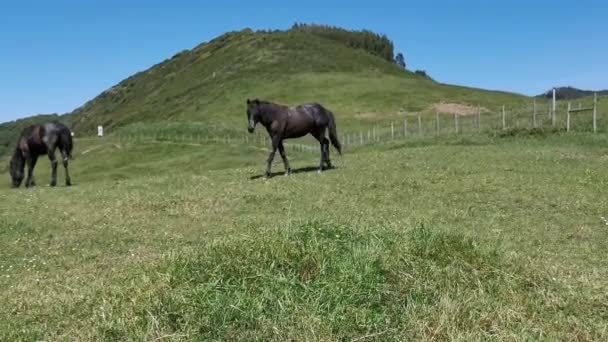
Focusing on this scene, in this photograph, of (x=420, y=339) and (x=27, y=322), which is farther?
(x=27, y=322)

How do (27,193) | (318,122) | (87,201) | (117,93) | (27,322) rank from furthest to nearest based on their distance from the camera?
1. (117,93)
2. (318,122)
3. (27,193)
4. (87,201)
5. (27,322)

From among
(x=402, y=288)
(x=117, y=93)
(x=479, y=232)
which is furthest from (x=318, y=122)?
(x=117, y=93)

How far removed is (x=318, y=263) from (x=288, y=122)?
15.7 m

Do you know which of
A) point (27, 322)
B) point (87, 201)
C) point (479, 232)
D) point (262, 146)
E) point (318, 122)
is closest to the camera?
point (27, 322)

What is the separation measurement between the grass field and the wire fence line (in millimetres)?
17336

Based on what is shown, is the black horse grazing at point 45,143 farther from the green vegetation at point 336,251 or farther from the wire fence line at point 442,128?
the wire fence line at point 442,128

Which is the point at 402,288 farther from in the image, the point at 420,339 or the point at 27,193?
the point at 27,193

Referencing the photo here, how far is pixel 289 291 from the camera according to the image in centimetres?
730

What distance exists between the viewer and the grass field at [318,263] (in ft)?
22.6

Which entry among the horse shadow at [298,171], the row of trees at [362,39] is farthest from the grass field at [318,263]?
the row of trees at [362,39]

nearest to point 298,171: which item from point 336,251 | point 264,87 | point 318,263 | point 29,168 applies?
point 29,168

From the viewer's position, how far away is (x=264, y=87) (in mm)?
103188

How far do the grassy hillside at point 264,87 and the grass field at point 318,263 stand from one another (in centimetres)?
5284

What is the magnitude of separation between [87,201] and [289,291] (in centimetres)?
1323
